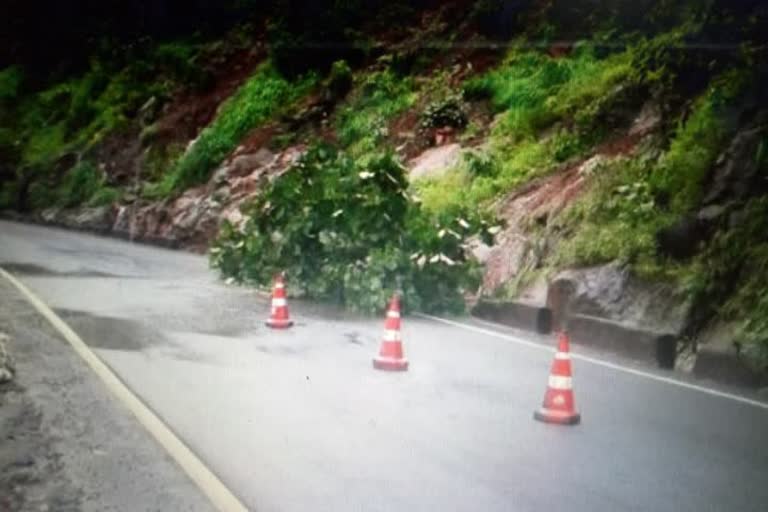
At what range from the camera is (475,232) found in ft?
49.5

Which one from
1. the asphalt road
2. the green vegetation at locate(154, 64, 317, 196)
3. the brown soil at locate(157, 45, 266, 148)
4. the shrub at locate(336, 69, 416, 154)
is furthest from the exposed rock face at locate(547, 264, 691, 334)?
the brown soil at locate(157, 45, 266, 148)

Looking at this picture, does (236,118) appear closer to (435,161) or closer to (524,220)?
(435,161)

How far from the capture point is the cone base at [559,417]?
7.66 meters

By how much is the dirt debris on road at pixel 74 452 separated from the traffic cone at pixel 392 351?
8.21 ft

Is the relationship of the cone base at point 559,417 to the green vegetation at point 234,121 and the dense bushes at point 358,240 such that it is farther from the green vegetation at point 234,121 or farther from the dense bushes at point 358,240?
the green vegetation at point 234,121

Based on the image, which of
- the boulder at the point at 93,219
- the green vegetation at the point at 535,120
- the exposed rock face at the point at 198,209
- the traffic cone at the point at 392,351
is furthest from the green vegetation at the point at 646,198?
the boulder at the point at 93,219

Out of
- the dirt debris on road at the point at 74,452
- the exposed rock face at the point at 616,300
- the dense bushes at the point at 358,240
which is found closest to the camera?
the dirt debris on road at the point at 74,452

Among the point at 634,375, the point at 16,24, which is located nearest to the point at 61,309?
the point at 16,24

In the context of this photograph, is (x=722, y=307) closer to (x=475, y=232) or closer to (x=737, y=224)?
(x=737, y=224)

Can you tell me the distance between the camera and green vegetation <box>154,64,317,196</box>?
30.5 meters

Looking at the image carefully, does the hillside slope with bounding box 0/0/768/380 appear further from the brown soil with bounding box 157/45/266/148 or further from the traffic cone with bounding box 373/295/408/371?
the traffic cone with bounding box 373/295/408/371

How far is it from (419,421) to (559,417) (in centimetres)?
98

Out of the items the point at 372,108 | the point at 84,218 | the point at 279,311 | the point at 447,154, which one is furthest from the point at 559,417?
the point at 84,218

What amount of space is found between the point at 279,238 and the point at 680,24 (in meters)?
6.40
